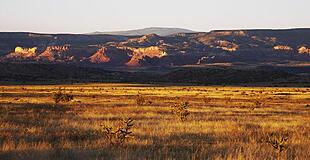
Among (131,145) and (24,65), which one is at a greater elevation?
(131,145)

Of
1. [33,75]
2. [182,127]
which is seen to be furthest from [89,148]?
[33,75]

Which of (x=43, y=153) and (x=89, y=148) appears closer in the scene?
(x=43, y=153)

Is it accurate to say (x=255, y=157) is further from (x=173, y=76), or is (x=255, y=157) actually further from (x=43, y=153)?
(x=173, y=76)

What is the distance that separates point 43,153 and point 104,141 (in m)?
3.11

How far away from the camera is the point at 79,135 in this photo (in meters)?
15.8

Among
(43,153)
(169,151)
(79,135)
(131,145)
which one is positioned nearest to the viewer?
(43,153)

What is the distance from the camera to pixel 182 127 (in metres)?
19.9

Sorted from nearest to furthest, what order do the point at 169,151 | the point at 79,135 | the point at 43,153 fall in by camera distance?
the point at 43,153
the point at 169,151
the point at 79,135

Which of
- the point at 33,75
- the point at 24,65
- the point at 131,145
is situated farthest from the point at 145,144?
the point at 24,65

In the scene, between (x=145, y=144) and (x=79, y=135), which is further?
(x=79, y=135)

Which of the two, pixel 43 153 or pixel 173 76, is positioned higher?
pixel 43 153

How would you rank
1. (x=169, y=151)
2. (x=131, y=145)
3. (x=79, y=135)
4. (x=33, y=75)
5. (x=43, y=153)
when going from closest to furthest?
(x=43, y=153), (x=169, y=151), (x=131, y=145), (x=79, y=135), (x=33, y=75)

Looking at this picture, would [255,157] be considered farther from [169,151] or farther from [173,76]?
[173,76]

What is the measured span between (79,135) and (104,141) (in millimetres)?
1848
